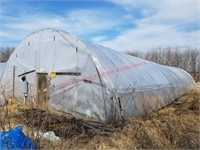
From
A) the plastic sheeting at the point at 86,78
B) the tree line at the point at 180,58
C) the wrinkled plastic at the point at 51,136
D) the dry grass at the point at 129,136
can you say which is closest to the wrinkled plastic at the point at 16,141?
the dry grass at the point at 129,136

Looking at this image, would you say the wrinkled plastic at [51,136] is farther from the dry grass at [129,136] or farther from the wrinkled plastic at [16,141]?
the wrinkled plastic at [16,141]

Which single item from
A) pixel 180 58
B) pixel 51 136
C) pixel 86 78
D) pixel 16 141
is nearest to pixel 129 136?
pixel 51 136

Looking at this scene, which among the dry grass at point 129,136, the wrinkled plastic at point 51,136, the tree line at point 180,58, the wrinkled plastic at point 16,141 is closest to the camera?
the wrinkled plastic at point 16,141

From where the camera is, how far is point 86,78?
8.33 m

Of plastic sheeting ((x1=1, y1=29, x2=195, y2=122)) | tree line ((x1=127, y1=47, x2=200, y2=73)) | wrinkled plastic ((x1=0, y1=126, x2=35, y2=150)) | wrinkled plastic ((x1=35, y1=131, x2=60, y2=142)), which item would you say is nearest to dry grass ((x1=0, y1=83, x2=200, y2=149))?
wrinkled plastic ((x1=35, y1=131, x2=60, y2=142))

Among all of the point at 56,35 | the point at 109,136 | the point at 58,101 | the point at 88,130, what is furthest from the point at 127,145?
the point at 56,35

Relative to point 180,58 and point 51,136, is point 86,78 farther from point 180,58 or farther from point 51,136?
point 180,58

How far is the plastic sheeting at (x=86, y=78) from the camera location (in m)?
7.87

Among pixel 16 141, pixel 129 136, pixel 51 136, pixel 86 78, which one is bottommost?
pixel 129 136

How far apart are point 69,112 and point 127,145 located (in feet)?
10.3

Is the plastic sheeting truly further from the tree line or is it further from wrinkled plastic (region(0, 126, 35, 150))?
the tree line

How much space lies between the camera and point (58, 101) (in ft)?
29.6

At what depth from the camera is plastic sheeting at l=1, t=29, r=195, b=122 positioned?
25.8 ft

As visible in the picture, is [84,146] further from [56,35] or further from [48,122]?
[56,35]
